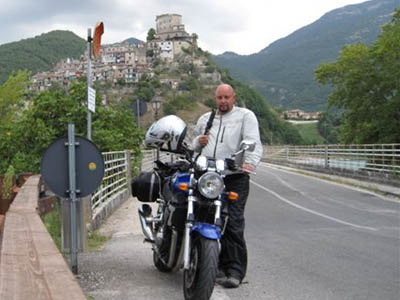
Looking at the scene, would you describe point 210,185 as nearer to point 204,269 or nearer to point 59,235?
point 204,269

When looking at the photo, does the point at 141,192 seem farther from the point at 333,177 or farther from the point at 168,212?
the point at 333,177

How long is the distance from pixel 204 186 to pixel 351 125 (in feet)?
99.7

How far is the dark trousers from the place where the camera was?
4.95 meters

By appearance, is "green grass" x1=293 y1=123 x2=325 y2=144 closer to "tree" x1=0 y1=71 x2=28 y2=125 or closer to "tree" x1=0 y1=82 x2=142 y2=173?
"tree" x1=0 y1=71 x2=28 y2=125

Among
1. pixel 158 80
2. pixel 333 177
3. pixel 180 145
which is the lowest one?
pixel 333 177

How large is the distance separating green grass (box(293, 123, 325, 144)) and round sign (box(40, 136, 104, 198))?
4737 inches

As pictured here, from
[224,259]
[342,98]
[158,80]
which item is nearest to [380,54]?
[342,98]

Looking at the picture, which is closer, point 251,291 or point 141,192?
point 251,291

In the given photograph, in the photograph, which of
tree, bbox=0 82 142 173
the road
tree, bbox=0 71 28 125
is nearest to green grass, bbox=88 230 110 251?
the road

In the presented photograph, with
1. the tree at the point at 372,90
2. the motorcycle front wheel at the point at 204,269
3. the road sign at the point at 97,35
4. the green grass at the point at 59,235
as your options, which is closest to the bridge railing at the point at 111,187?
the green grass at the point at 59,235

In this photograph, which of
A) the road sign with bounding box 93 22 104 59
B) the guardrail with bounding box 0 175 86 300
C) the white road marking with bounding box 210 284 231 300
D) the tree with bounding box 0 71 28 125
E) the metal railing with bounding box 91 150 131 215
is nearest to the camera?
the guardrail with bounding box 0 175 86 300

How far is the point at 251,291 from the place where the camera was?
4.89 m

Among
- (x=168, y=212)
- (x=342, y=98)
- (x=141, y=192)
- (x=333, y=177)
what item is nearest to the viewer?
(x=168, y=212)

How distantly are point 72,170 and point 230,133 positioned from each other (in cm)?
146
